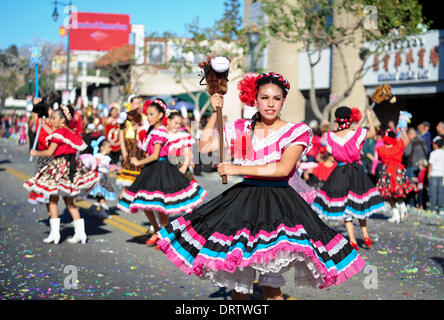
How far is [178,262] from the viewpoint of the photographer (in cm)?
455

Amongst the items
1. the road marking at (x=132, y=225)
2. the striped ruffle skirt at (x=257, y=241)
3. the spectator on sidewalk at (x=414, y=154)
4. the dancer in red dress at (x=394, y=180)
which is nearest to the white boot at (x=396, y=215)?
the dancer in red dress at (x=394, y=180)

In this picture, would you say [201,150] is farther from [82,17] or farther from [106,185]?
[82,17]

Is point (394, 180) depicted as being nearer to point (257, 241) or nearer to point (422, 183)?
point (422, 183)

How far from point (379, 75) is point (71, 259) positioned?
2115cm

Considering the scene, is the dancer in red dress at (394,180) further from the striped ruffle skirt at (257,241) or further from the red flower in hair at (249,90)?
the red flower in hair at (249,90)

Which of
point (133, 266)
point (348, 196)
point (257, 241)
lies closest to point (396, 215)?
point (348, 196)

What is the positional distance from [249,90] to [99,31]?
9188 centimetres

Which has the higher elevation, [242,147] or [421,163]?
[242,147]

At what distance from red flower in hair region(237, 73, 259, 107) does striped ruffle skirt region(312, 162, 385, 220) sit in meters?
4.60

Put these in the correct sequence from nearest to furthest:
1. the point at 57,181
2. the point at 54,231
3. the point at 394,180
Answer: the point at 57,181 → the point at 54,231 → the point at 394,180

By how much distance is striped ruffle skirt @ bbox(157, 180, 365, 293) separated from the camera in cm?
427

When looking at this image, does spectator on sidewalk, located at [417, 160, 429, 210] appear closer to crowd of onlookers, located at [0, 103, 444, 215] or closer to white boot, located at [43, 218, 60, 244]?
crowd of onlookers, located at [0, 103, 444, 215]

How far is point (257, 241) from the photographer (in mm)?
4336
